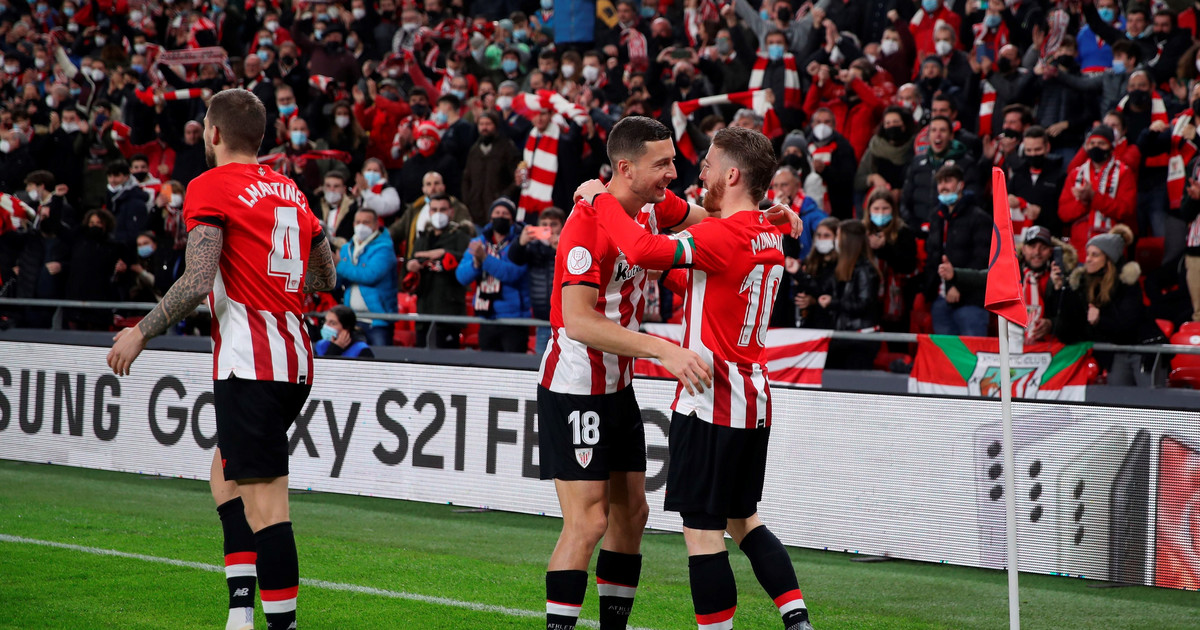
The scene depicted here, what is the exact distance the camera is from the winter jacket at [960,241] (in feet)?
36.5

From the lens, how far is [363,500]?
9883 mm

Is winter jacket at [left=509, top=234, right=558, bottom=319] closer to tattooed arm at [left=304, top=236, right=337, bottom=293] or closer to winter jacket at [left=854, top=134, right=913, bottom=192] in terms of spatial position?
winter jacket at [left=854, top=134, right=913, bottom=192]

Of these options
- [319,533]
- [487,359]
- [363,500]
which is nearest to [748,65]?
[487,359]

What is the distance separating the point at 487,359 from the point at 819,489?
→ 4744 millimetres

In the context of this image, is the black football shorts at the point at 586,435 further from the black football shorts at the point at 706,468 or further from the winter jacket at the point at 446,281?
the winter jacket at the point at 446,281

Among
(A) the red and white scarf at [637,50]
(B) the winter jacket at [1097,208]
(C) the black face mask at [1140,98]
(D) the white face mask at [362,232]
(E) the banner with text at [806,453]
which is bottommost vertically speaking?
(E) the banner with text at [806,453]

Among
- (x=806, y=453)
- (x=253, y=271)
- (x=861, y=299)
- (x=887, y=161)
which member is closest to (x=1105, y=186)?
(x=887, y=161)

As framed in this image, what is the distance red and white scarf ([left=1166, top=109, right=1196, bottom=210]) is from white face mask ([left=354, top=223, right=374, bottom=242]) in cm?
764

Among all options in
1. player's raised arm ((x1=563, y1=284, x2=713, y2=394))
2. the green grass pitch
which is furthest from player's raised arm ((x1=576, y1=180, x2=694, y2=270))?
the green grass pitch

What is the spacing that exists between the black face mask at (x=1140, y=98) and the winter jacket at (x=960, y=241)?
194cm

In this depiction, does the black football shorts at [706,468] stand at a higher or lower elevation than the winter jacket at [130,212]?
lower

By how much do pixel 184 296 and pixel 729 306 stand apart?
2.05m

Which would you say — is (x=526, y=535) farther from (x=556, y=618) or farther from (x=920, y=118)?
(x=920, y=118)

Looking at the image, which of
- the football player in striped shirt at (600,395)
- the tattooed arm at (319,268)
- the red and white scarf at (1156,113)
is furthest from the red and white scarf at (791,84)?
the football player in striped shirt at (600,395)
